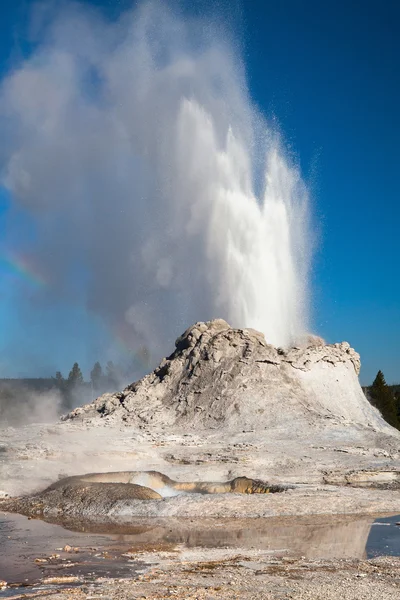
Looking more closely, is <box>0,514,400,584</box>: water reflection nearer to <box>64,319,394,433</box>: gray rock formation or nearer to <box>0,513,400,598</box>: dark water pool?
<box>0,513,400,598</box>: dark water pool

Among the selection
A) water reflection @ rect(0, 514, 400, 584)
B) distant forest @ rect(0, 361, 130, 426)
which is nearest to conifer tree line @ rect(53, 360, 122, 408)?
distant forest @ rect(0, 361, 130, 426)

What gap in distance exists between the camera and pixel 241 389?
102 ft

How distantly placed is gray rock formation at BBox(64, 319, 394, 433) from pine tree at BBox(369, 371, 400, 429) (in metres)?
17.5

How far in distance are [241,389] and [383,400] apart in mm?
27307

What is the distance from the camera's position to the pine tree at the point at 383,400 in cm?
5228

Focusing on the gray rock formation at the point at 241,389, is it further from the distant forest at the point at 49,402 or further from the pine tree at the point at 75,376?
the pine tree at the point at 75,376

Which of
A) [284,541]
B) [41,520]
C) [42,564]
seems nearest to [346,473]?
[284,541]

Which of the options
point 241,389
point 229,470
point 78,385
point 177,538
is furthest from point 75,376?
point 177,538

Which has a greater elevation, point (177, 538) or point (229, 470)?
point (229, 470)

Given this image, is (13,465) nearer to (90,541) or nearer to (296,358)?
A: (90,541)

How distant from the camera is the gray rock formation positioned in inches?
1176

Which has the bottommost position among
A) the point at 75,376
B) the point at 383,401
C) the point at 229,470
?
the point at 229,470

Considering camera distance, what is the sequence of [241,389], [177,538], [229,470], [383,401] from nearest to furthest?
1. [177,538]
2. [229,470]
3. [241,389]
4. [383,401]

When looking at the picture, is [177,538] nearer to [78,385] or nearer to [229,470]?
[229,470]
